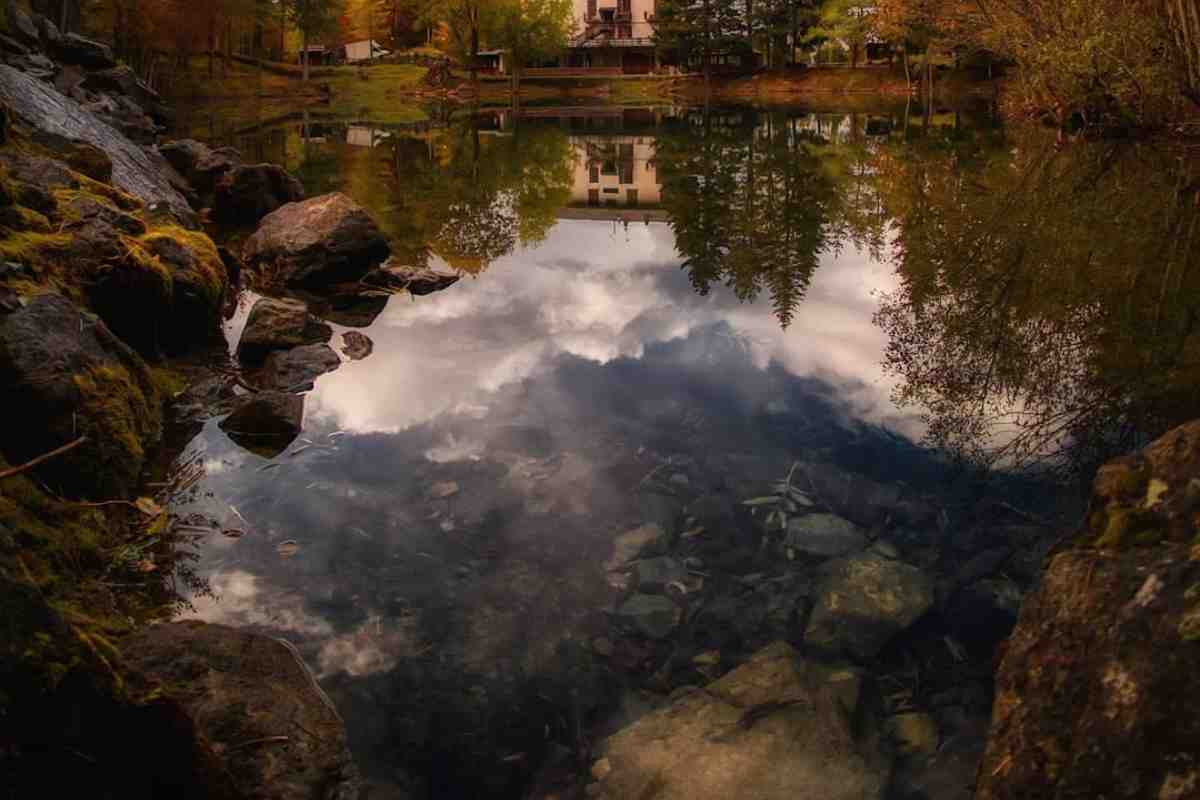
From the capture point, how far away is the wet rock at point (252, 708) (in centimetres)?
399

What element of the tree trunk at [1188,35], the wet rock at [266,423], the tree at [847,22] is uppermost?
the tree at [847,22]

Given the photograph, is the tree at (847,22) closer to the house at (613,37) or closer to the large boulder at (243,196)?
the house at (613,37)

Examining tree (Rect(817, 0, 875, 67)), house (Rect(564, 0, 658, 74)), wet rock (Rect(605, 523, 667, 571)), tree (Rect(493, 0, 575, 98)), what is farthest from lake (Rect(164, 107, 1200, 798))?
house (Rect(564, 0, 658, 74))

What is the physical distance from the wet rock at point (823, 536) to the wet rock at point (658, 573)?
0.86 metres

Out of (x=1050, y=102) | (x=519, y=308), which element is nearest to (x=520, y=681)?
(x=519, y=308)

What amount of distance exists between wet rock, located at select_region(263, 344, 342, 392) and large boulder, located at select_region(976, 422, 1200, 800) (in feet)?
25.6

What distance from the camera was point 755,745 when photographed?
Result: 4.54 meters

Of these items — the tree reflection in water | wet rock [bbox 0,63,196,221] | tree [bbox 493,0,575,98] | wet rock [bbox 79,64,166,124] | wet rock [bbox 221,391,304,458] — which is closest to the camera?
the tree reflection in water

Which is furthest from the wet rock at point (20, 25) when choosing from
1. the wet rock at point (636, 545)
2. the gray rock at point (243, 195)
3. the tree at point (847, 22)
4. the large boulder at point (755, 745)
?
the tree at point (847, 22)

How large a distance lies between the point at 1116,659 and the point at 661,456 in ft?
17.0

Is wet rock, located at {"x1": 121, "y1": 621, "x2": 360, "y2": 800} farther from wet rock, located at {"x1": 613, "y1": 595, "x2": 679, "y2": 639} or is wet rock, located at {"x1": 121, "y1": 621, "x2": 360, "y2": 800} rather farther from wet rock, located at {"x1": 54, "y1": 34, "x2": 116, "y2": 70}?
wet rock, located at {"x1": 54, "y1": 34, "x2": 116, "y2": 70}

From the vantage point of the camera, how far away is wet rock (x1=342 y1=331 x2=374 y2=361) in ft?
36.4

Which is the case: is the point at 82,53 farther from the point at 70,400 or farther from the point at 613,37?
the point at 613,37

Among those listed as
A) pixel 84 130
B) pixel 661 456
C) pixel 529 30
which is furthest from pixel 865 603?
pixel 529 30
